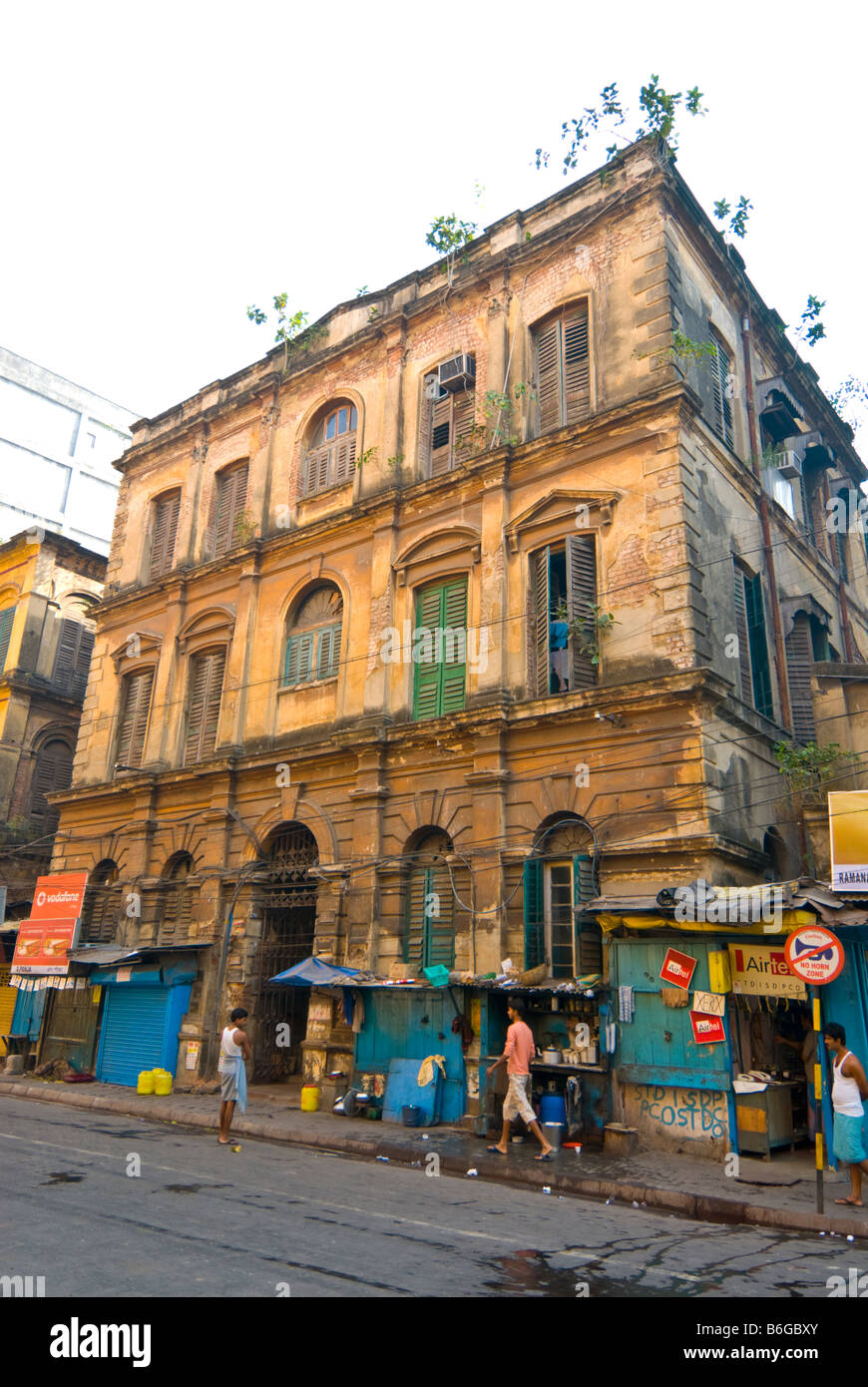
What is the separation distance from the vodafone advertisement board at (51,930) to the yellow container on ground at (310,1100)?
20.0 ft

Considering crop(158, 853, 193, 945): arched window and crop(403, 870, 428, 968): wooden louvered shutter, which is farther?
crop(158, 853, 193, 945): arched window

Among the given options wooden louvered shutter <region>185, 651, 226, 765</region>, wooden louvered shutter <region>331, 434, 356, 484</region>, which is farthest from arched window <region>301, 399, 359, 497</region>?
wooden louvered shutter <region>185, 651, 226, 765</region>

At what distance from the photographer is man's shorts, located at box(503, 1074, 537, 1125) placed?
11.0 metres

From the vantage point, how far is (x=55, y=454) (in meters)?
37.1

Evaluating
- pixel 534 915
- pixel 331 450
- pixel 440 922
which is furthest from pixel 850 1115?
pixel 331 450

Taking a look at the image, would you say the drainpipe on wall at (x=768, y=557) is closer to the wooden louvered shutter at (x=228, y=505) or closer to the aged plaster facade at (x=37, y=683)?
the wooden louvered shutter at (x=228, y=505)

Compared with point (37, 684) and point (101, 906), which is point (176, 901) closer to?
point (101, 906)

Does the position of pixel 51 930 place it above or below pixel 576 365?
below

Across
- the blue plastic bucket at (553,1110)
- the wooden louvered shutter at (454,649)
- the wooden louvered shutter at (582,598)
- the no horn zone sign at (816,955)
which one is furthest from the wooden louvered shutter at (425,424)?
the no horn zone sign at (816,955)

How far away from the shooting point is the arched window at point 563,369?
15703mm

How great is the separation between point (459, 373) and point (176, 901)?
11.6m

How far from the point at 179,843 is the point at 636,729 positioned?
10201 millimetres

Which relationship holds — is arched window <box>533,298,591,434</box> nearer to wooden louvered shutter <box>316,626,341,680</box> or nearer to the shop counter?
wooden louvered shutter <box>316,626,341,680</box>

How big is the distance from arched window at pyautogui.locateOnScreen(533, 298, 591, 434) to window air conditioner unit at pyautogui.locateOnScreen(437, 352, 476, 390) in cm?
127
